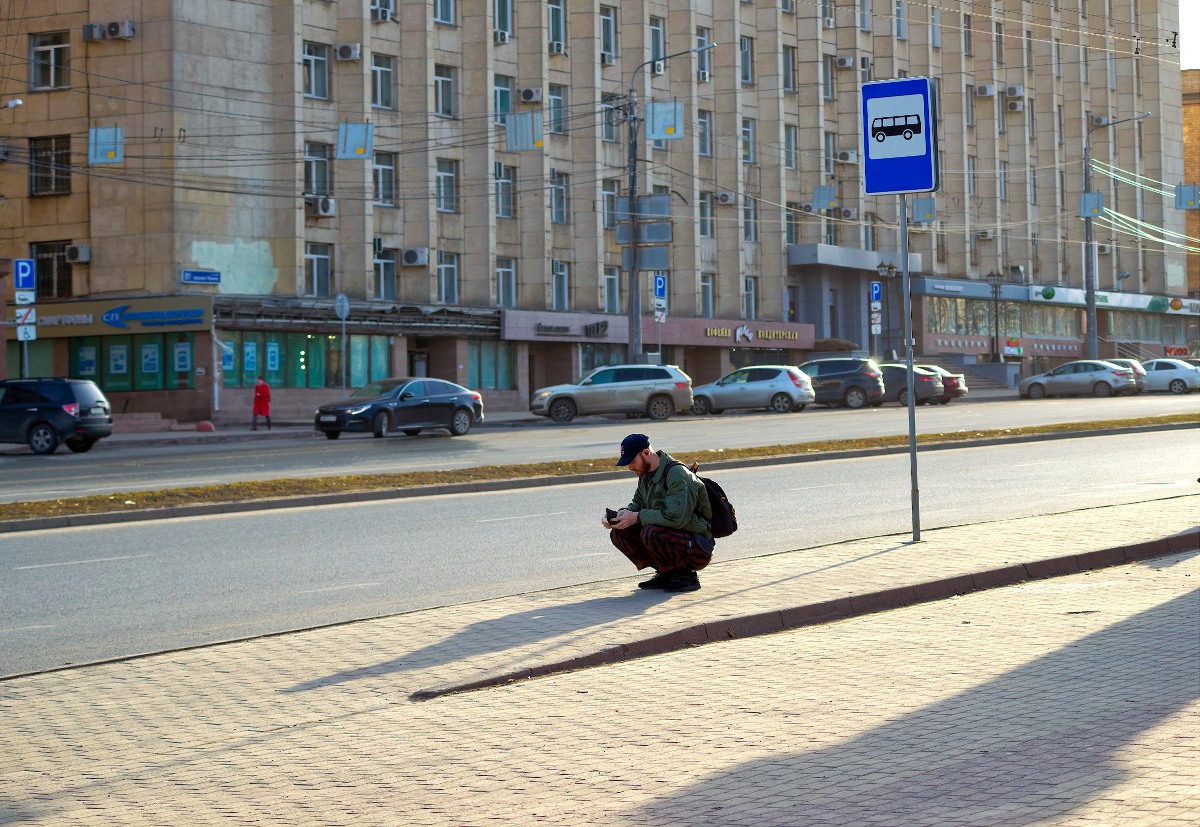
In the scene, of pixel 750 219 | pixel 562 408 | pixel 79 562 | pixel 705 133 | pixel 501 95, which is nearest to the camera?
pixel 79 562

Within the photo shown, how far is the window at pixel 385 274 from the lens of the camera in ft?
170

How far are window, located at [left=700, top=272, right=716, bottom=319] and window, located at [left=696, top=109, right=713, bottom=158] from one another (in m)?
4.94

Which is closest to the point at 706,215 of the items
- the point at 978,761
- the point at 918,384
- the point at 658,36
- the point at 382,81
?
the point at 658,36

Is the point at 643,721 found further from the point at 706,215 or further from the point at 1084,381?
the point at 706,215

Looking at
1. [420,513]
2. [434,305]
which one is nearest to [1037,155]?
[434,305]

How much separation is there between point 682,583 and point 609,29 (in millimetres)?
52629

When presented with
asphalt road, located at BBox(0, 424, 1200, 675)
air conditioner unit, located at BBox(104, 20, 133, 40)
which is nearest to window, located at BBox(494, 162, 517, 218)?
air conditioner unit, located at BBox(104, 20, 133, 40)

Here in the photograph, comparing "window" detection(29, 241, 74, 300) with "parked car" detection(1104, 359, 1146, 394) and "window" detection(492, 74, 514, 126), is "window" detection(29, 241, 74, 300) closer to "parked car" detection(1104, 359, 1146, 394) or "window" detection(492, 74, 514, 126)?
"window" detection(492, 74, 514, 126)

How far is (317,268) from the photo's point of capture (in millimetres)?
49844

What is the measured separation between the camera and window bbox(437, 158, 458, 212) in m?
53.9

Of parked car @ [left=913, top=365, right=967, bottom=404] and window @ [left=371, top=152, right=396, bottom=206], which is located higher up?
window @ [left=371, top=152, right=396, bottom=206]

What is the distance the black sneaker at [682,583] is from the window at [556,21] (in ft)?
162

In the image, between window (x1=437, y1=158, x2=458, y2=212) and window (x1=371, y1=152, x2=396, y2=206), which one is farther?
window (x1=437, y1=158, x2=458, y2=212)

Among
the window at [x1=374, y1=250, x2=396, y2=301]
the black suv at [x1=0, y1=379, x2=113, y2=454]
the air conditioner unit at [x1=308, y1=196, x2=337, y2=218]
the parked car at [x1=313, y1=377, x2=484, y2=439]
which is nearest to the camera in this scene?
the black suv at [x1=0, y1=379, x2=113, y2=454]
